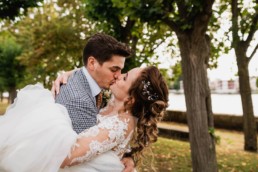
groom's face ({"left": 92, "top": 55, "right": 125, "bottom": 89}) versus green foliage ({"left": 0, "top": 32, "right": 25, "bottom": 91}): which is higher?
green foliage ({"left": 0, "top": 32, "right": 25, "bottom": 91})

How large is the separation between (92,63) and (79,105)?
0.56 m

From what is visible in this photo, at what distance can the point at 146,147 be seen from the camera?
323cm

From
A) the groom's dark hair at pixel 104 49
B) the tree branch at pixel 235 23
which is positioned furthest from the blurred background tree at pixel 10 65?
the groom's dark hair at pixel 104 49

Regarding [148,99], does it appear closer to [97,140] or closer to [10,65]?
[97,140]

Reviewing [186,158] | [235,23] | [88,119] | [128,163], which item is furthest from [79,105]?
[235,23]

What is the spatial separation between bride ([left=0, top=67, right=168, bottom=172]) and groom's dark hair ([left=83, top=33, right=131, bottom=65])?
0.27m

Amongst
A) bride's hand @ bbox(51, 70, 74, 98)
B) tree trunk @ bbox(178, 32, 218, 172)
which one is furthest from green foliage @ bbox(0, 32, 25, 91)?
bride's hand @ bbox(51, 70, 74, 98)

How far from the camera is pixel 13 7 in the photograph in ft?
38.0

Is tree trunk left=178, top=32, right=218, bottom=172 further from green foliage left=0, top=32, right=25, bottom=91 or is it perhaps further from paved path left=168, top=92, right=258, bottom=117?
green foliage left=0, top=32, right=25, bottom=91

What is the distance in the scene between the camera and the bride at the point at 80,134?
2.36 metres

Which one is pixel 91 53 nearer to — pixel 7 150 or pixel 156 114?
pixel 156 114

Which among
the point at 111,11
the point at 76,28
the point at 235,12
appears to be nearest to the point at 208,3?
the point at 111,11

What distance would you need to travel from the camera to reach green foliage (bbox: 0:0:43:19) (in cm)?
1120

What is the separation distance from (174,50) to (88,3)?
619cm
